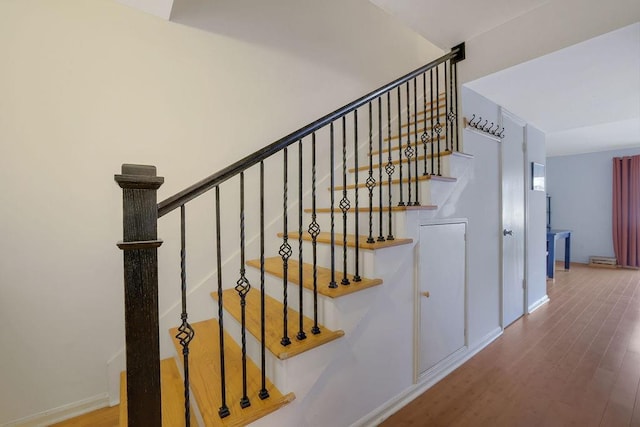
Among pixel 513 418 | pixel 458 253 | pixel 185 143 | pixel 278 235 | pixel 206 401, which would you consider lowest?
pixel 513 418

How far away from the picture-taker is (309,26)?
262 cm

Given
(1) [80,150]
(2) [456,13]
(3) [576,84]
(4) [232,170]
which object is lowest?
(4) [232,170]

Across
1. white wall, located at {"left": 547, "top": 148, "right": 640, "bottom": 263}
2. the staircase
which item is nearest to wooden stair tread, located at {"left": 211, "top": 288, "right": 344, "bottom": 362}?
the staircase

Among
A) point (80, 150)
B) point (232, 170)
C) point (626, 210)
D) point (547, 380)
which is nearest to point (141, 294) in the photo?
point (232, 170)

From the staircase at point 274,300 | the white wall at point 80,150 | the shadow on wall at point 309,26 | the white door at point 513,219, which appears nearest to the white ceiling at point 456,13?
the staircase at point 274,300

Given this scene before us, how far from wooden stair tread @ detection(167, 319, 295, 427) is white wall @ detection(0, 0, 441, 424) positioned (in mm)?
544

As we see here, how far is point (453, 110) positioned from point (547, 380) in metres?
2.21

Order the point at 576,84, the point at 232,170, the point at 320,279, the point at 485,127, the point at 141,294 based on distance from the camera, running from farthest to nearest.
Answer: the point at 485,127 → the point at 576,84 → the point at 320,279 → the point at 232,170 → the point at 141,294

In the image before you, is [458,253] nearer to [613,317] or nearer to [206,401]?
[206,401]

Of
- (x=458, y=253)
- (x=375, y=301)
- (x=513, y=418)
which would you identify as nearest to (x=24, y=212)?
(x=375, y=301)

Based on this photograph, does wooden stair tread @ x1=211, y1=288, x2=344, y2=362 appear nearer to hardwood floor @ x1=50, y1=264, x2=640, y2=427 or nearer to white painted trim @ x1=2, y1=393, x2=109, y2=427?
hardwood floor @ x1=50, y1=264, x2=640, y2=427

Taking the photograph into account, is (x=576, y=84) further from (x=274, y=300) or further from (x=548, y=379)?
(x=274, y=300)

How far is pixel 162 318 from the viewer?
75.4 inches

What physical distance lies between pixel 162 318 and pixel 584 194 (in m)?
8.65
